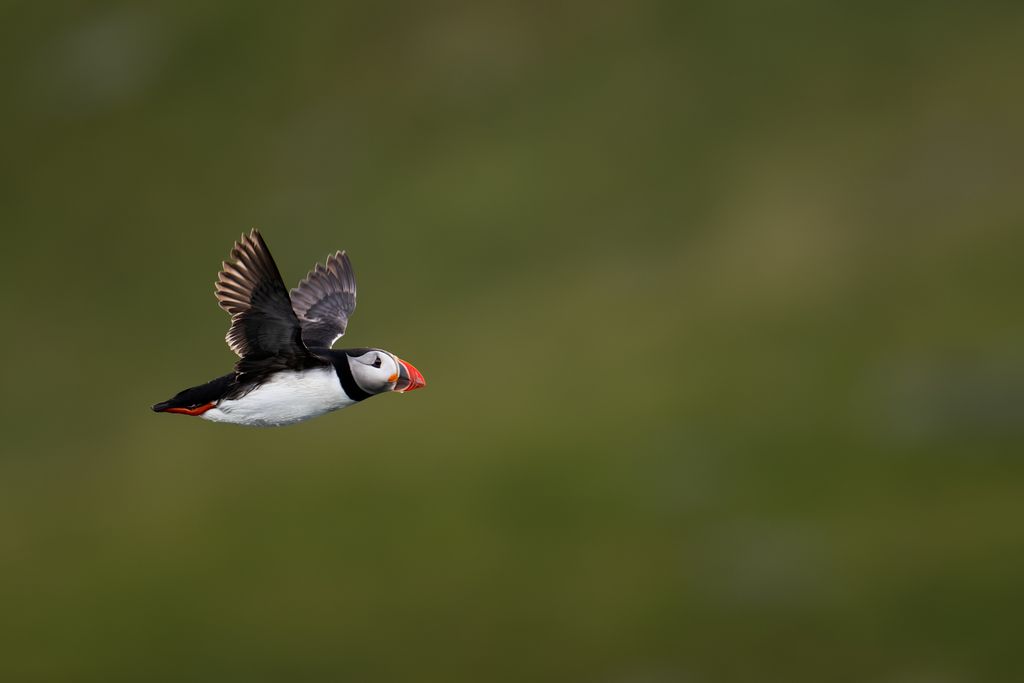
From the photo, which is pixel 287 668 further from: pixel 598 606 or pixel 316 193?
pixel 316 193

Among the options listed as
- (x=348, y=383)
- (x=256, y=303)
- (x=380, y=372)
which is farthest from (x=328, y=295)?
(x=256, y=303)

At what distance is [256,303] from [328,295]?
14.1 feet

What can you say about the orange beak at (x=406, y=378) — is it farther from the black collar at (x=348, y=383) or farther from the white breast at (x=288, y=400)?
A: the white breast at (x=288, y=400)

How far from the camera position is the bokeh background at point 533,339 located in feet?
143

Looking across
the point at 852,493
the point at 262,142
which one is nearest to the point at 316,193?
the point at 262,142

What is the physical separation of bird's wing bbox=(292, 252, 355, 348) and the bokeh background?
79.4 ft

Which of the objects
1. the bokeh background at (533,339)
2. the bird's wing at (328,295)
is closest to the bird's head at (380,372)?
the bird's wing at (328,295)

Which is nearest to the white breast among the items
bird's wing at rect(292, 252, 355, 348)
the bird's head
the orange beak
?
the bird's head

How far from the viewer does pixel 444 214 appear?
57.2 meters

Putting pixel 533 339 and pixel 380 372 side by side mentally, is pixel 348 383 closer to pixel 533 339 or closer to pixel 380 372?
pixel 380 372

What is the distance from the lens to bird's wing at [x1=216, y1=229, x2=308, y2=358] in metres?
13.4

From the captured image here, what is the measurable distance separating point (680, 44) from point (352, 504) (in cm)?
2403

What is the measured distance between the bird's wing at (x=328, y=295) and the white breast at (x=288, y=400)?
3076 mm

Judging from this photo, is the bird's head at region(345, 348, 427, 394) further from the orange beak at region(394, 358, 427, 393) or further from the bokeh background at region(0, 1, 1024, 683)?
the bokeh background at region(0, 1, 1024, 683)
